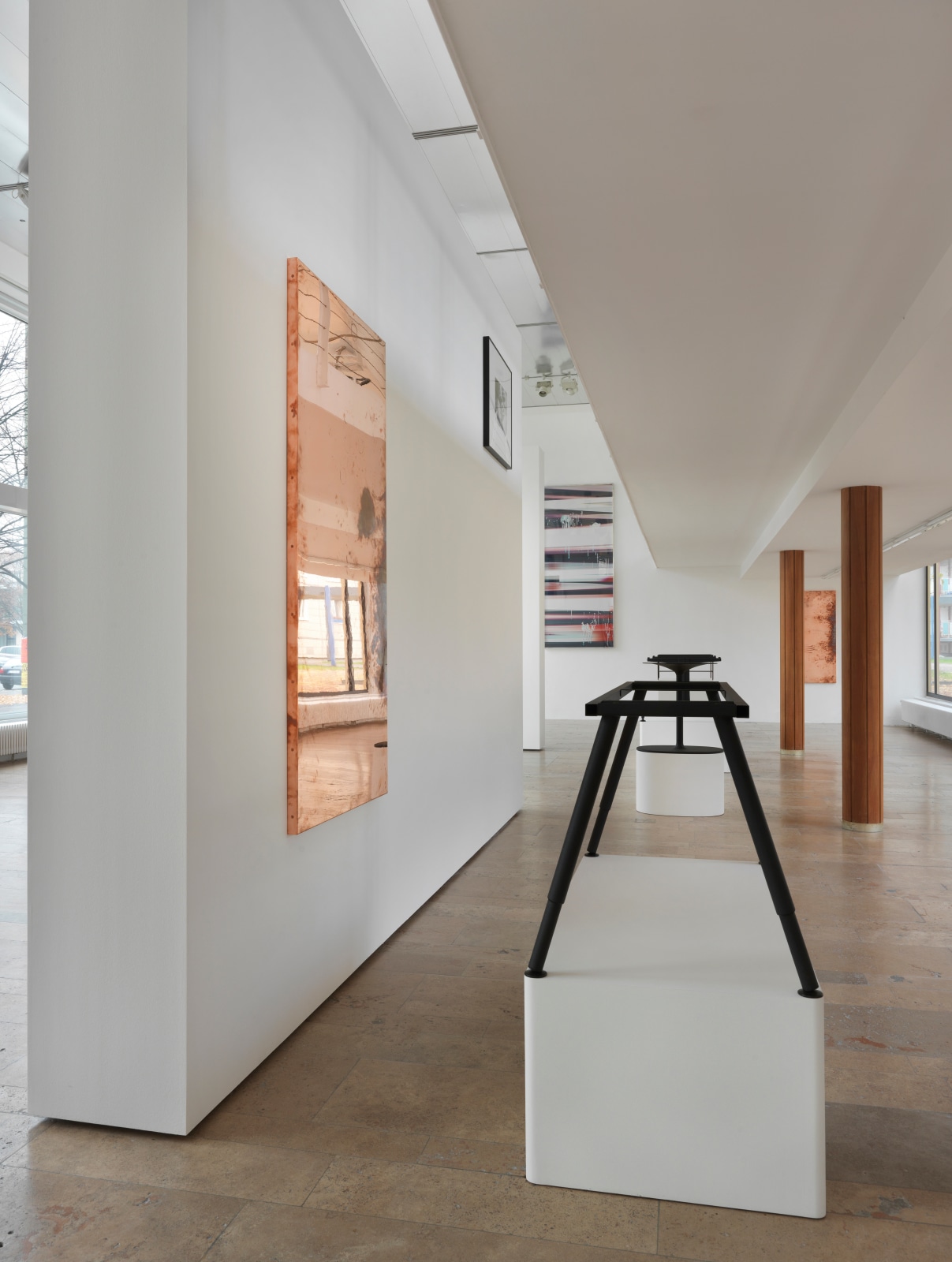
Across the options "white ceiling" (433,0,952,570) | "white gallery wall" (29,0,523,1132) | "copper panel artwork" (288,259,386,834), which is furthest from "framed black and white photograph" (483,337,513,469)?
"white gallery wall" (29,0,523,1132)

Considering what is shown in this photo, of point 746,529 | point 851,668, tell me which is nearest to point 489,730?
point 851,668

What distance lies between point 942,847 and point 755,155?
489cm

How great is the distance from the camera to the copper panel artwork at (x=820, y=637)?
15.4 metres

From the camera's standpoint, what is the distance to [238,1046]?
8.43 feet

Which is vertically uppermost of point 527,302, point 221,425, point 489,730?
point 527,302

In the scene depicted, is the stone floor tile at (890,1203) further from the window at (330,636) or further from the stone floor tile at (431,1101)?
the window at (330,636)

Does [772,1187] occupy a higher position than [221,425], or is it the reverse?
[221,425]

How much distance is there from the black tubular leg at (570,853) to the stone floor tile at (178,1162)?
77 cm

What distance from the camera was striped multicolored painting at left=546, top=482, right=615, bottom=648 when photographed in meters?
15.8

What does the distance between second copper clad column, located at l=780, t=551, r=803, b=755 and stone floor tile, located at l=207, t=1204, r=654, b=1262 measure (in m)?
9.75

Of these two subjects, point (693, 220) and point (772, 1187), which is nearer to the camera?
point (772, 1187)

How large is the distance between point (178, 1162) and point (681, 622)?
46.6ft

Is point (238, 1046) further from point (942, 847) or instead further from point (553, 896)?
point (942, 847)

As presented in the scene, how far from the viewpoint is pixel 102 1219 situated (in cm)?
195
